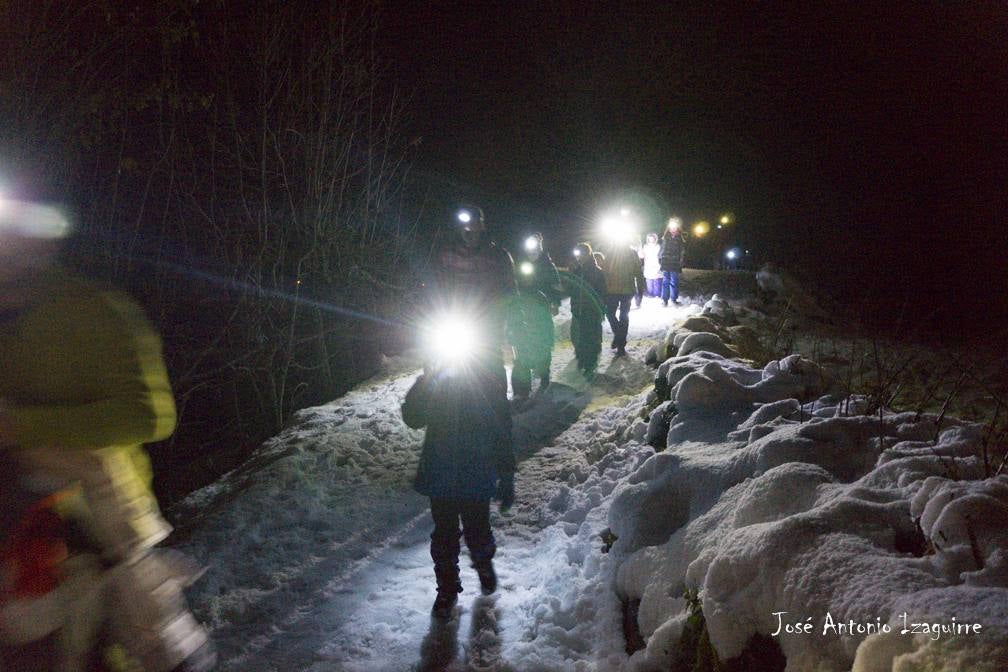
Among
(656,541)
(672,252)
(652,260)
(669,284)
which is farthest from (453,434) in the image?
(652,260)

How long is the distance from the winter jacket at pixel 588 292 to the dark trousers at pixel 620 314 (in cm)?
45

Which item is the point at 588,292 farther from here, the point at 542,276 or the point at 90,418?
the point at 90,418

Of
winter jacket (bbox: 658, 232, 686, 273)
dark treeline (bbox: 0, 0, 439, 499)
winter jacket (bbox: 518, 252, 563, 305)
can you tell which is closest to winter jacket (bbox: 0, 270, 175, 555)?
dark treeline (bbox: 0, 0, 439, 499)

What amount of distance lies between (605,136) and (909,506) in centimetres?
3394

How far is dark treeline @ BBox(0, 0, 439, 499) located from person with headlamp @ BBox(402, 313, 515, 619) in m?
5.34

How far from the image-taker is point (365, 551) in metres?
4.50

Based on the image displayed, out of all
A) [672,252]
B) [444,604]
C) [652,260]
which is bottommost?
[444,604]

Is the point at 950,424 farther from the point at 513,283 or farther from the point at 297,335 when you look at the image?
the point at 297,335

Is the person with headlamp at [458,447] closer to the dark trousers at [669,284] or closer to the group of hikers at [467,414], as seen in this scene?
the group of hikers at [467,414]

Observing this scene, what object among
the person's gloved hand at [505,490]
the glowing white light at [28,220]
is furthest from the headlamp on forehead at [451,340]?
the glowing white light at [28,220]

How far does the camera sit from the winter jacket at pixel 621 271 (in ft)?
31.1

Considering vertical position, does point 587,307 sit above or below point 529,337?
above

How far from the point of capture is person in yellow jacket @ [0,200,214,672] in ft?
5.19

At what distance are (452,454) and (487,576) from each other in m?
1.00
